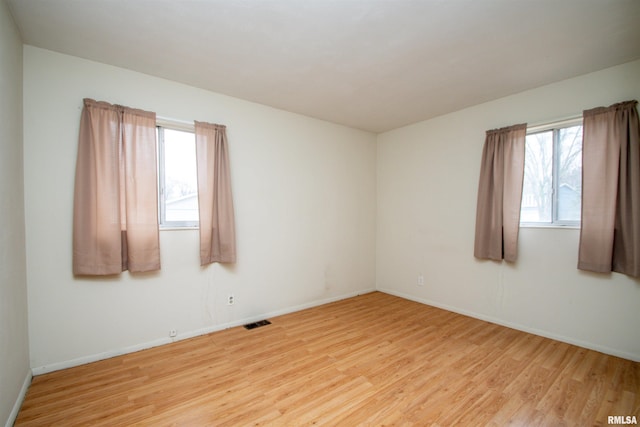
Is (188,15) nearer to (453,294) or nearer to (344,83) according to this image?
(344,83)

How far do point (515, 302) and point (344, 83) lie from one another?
3.16 m

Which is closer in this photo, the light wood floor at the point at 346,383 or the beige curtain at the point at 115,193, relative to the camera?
the light wood floor at the point at 346,383

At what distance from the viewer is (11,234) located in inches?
72.8

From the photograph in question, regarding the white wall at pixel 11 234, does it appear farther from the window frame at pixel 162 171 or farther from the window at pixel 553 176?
the window at pixel 553 176

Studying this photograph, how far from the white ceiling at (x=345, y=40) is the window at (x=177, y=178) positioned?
61cm

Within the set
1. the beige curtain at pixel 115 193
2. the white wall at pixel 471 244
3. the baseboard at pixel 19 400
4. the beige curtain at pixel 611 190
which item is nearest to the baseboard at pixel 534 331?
the white wall at pixel 471 244

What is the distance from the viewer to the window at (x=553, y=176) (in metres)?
2.84

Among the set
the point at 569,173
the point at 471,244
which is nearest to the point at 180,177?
the point at 471,244

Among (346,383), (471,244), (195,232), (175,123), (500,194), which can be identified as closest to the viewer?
(346,383)

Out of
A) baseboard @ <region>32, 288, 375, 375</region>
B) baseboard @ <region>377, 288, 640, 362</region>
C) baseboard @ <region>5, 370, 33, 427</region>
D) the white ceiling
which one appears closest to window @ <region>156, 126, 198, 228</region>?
the white ceiling

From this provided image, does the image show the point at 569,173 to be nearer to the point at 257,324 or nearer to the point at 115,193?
the point at 257,324

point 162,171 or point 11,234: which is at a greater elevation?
point 162,171

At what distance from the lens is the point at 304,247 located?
392 centimetres

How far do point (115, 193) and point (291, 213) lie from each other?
1.96 meters
